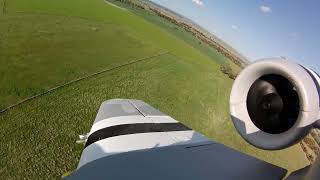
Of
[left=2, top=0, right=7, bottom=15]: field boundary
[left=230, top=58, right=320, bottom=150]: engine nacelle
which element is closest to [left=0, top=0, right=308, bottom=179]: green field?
[left=2, top=0, right=7, bottom=15]: field boundary

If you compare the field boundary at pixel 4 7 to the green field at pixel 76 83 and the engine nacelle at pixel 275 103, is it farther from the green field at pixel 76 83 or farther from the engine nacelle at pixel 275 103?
the engine nacelle at pixel 275 103

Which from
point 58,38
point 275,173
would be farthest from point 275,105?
point 58,38

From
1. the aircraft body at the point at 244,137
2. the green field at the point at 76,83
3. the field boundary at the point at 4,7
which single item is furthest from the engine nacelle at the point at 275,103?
the field boundary at the point at 4,7

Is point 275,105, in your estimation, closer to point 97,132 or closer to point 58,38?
point 97,132

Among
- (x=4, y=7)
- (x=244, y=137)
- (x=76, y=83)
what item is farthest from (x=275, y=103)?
(x=4, y=7)

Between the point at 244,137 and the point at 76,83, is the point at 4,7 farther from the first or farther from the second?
the point at 244,137

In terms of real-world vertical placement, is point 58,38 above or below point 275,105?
below

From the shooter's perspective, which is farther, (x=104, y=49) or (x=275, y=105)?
(x=104, y=49)
